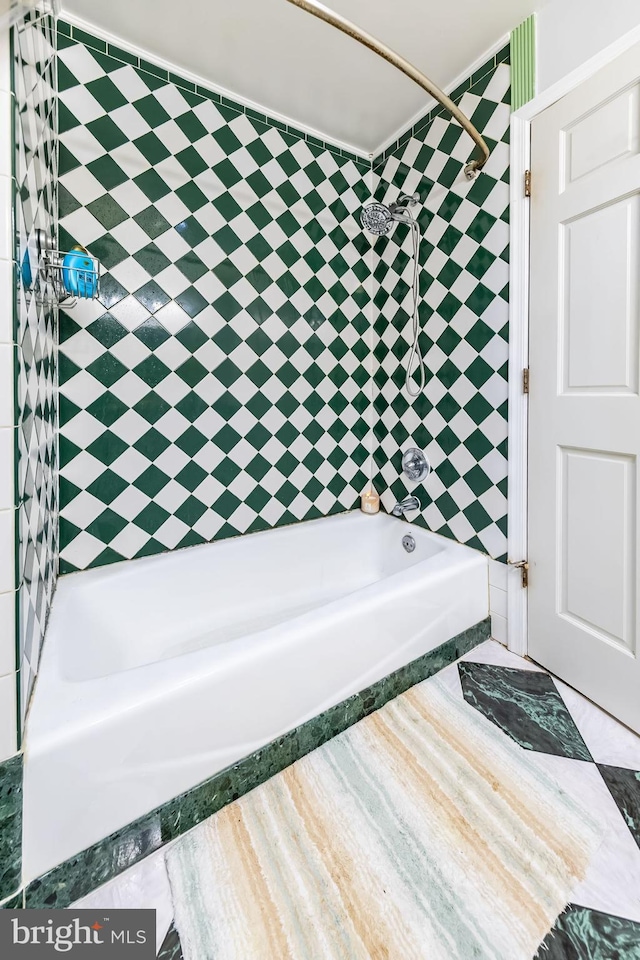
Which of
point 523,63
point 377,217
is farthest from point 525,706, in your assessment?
point 523,63

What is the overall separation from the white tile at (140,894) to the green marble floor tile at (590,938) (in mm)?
708

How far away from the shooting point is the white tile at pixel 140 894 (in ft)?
2.69

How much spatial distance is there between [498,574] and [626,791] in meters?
0.75

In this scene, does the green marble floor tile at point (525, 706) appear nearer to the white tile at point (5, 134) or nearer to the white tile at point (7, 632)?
the white tile at point (7, 632)

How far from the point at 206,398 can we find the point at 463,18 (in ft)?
5.38

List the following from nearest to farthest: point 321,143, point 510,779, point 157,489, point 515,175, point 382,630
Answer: point 510,779
point 382,630
point 515,175
point 157,489
point 321,143

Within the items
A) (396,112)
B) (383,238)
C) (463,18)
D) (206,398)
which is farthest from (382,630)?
(396,112)

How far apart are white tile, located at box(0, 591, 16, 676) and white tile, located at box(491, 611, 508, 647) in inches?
63.9

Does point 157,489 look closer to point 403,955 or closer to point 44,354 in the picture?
point 44,354

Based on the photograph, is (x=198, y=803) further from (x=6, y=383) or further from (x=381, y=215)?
(x=381, y=215)

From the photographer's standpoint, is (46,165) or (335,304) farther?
(335,304)

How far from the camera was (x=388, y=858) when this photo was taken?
0.91m

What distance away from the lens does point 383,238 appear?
215 cm

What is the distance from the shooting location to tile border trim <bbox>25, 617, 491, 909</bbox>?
83cm
